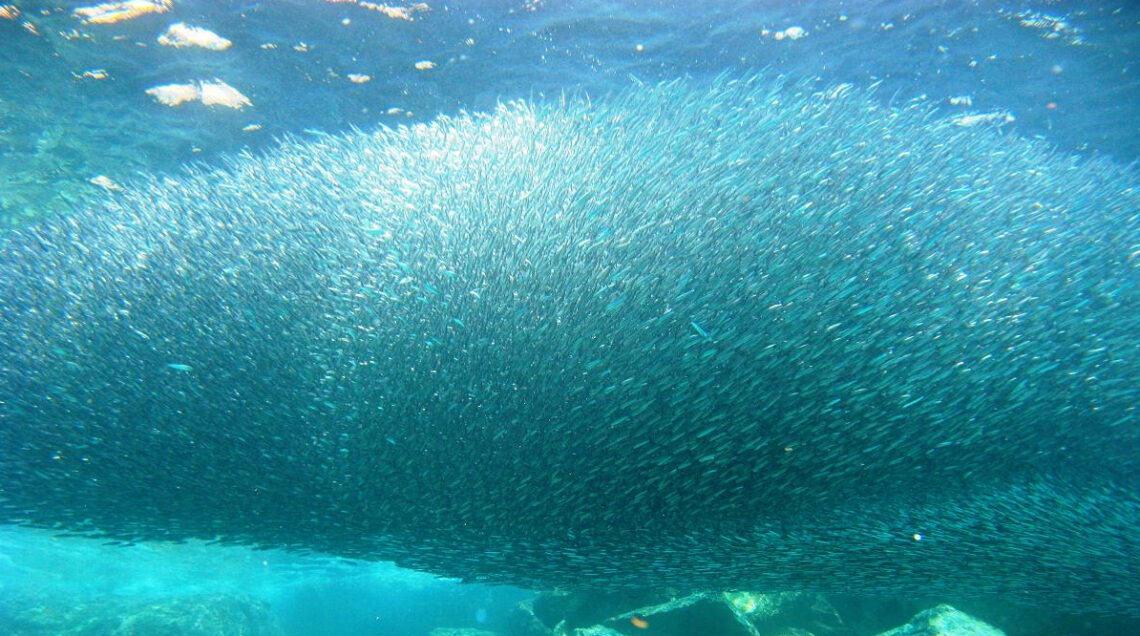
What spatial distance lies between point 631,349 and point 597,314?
1.80 feet

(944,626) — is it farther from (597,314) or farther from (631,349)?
(597,314)

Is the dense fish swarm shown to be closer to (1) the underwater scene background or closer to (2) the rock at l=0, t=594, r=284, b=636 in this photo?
(1) the underwater scene background

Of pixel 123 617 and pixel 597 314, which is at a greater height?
pixel 597 314

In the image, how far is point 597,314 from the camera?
6.45m

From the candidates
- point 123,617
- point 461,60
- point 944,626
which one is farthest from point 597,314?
point 123,617

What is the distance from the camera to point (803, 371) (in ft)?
21.2

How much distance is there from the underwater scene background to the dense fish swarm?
1.7 inches

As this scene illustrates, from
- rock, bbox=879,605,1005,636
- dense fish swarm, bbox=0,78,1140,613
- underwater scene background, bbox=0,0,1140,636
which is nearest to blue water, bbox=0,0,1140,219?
underwater scene background, bbox=0,0,1140,636

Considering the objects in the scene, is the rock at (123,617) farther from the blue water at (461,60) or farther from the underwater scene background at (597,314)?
the blue water at (461,60)

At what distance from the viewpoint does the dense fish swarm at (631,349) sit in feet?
21.5

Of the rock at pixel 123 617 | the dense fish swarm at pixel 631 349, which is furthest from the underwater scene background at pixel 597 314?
the rock at pixel 123 617

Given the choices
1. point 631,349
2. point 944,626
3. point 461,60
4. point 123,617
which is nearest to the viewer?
point 631,349

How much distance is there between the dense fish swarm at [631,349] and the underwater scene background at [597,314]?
0.14 feet

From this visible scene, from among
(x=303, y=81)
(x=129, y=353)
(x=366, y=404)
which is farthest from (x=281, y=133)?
(x=366, y=404)
